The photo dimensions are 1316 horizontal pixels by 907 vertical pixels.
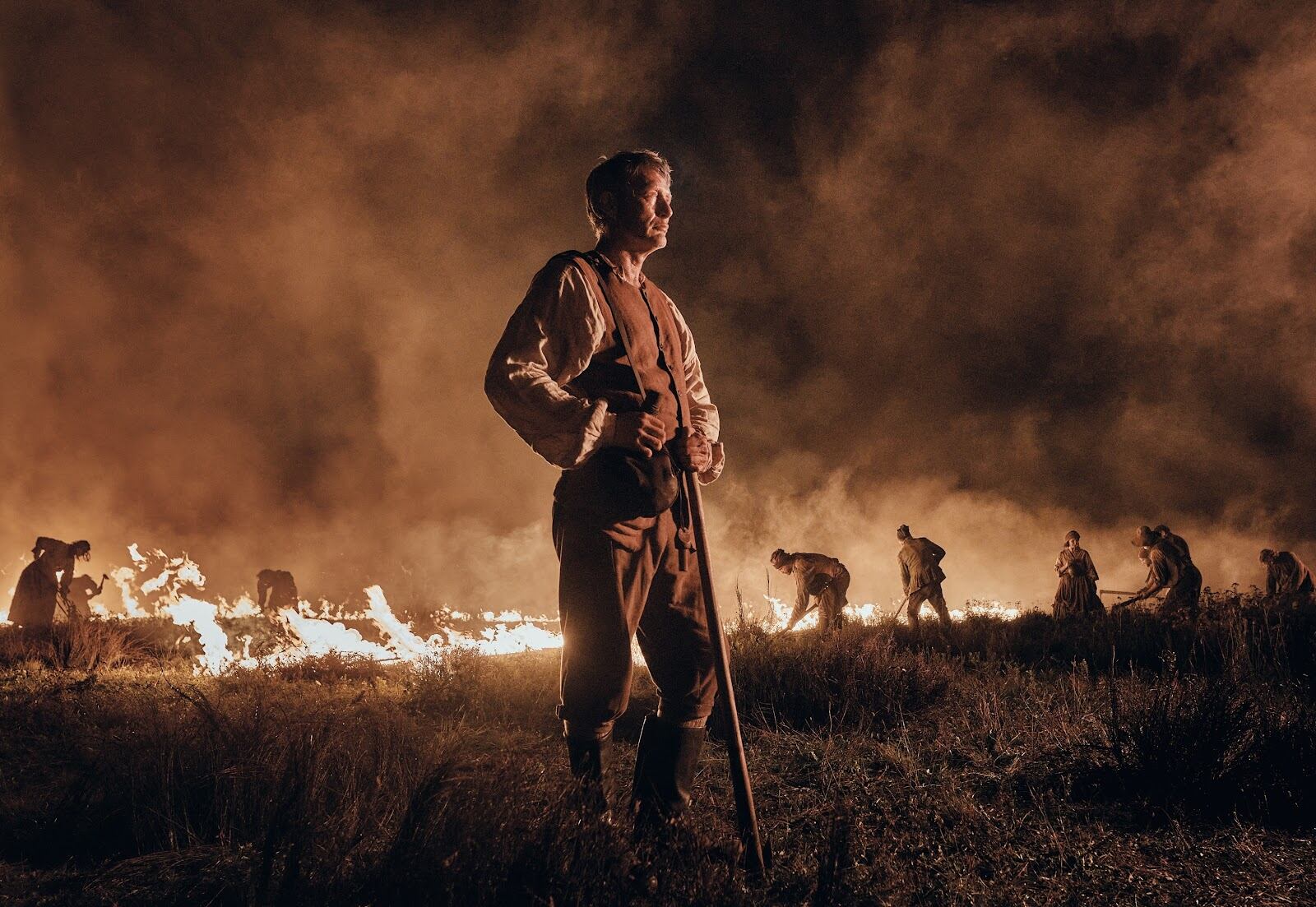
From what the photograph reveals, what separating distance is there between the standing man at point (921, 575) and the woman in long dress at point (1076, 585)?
2032 millimetres

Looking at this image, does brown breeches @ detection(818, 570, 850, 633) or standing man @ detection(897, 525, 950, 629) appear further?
standing man @ detection(897, 525, 950, 629)

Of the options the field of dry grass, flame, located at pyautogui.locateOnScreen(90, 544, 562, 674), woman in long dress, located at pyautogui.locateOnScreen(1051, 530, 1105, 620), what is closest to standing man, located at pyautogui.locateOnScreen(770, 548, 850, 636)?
flame, located at pyautogui.locateOnScreen(90, 544, 562, 674)

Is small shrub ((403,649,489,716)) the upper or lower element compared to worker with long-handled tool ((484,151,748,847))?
lower

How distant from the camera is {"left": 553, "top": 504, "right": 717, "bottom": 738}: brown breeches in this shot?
1.91 m

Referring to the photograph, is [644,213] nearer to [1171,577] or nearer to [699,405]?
[699,405]

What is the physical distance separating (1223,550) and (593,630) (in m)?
37.4

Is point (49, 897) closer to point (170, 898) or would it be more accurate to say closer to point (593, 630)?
point (170, 898)

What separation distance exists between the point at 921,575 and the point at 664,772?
11913 mm

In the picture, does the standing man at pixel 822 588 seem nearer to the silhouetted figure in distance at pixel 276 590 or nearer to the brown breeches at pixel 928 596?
the brown breeches at pixel 928 596

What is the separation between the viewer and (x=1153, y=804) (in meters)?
2.52

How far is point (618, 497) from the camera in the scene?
1.93 meters

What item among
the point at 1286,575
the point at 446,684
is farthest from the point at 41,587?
the point at 1286,575

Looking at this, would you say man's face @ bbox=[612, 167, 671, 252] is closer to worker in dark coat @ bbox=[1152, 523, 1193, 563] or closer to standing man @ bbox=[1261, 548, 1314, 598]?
worker in dark coat @ bbox=[1152, 523, 1193, 563]

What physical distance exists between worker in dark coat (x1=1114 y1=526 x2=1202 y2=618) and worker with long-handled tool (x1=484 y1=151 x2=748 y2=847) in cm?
1097
